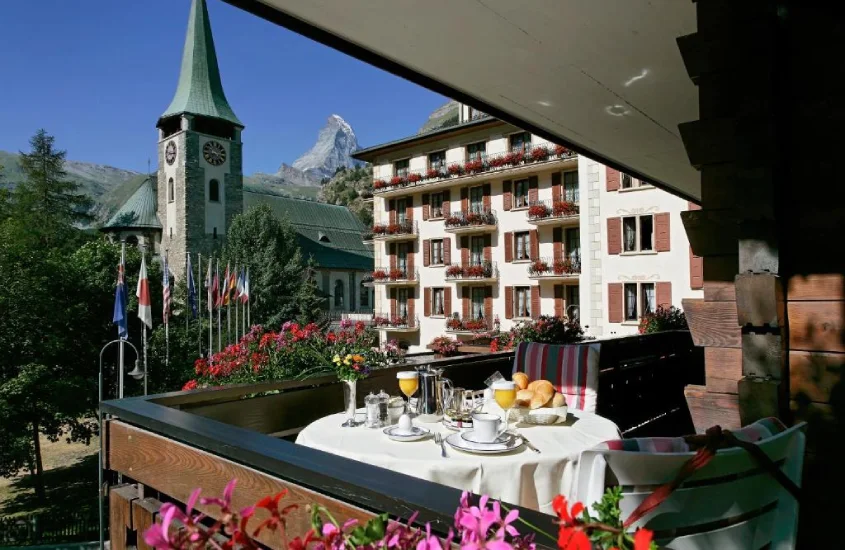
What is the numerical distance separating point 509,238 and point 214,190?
31.4 m

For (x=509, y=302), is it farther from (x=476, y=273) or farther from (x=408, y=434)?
(x=408, y=434)

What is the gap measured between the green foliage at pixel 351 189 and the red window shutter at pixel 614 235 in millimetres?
53272

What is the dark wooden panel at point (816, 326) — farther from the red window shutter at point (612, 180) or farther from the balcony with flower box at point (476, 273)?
the balcony with flower box at point (476, 273)

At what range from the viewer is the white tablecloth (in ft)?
7.75

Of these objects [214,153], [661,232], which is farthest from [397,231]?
[214,153]

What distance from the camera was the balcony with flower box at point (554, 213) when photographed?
24.7 m

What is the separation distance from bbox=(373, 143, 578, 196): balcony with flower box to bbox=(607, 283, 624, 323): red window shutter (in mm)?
5403

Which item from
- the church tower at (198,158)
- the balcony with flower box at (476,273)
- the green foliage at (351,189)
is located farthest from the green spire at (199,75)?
the balcony with flower box at (476,273)

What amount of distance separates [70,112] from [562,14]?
134783 mm

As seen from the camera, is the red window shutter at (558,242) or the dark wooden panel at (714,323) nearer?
the dark wooden panel at (714,323)

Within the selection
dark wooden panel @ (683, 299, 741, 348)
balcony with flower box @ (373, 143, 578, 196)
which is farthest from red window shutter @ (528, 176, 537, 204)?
dark wooden panel @ (683, 299, 741, 348)

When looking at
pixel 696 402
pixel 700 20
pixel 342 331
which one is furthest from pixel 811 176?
pixel 342 331

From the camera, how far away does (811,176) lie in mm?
1987

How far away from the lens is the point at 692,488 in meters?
1.12
